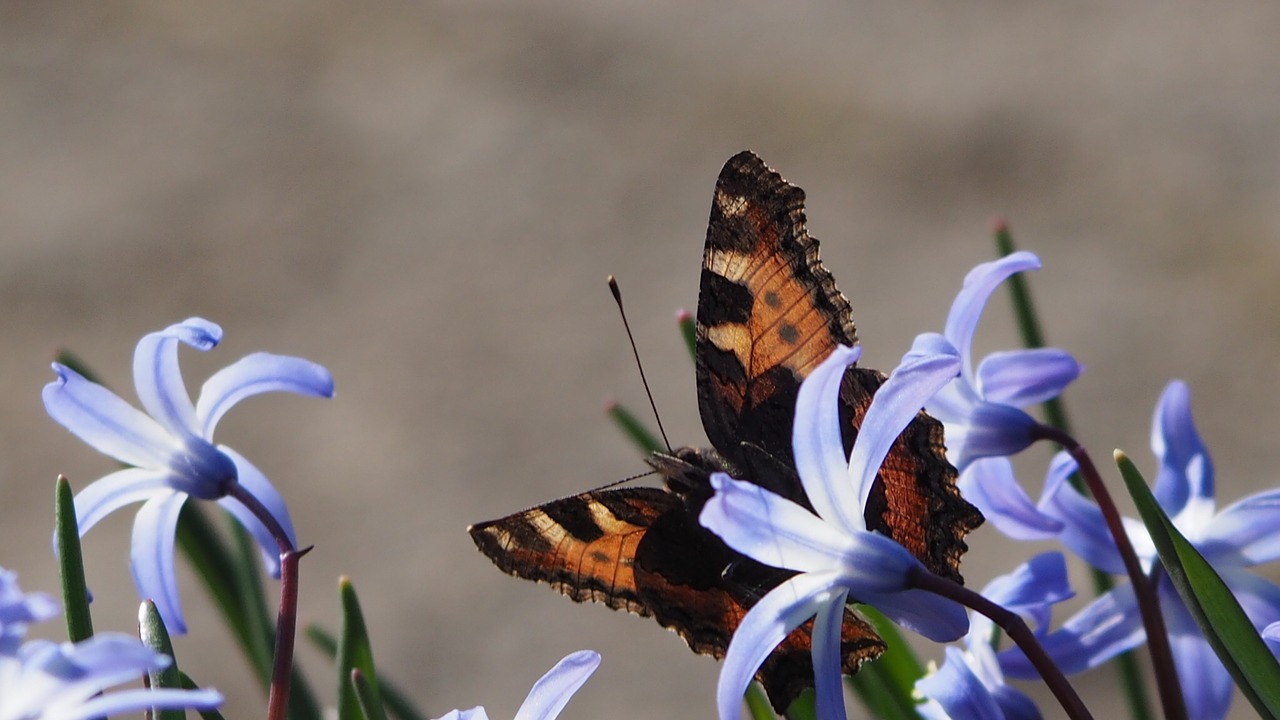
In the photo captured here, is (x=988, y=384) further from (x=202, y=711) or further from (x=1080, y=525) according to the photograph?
(x=202, y=711)

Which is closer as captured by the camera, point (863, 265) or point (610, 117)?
point (863, 265)

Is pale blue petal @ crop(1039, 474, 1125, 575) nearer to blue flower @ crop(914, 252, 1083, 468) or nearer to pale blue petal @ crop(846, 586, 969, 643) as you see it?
blue flower @ crop(914, 252, 1083, 468)

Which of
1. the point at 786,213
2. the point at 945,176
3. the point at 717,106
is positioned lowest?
the point at 786,213

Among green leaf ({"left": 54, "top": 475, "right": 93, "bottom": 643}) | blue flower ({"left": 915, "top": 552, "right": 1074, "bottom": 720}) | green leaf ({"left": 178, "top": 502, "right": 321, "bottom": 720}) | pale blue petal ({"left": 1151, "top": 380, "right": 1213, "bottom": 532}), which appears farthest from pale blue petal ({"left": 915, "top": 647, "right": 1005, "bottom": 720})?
green leaf ({"left": 178, "top": 502, "right": 321, "bottom": 720})

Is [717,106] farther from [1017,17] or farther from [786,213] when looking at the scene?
[786,213]

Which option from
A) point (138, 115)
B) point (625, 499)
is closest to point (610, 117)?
point (138, 115)

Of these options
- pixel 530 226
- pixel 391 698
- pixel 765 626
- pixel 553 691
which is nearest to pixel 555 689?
pixel 553 691
